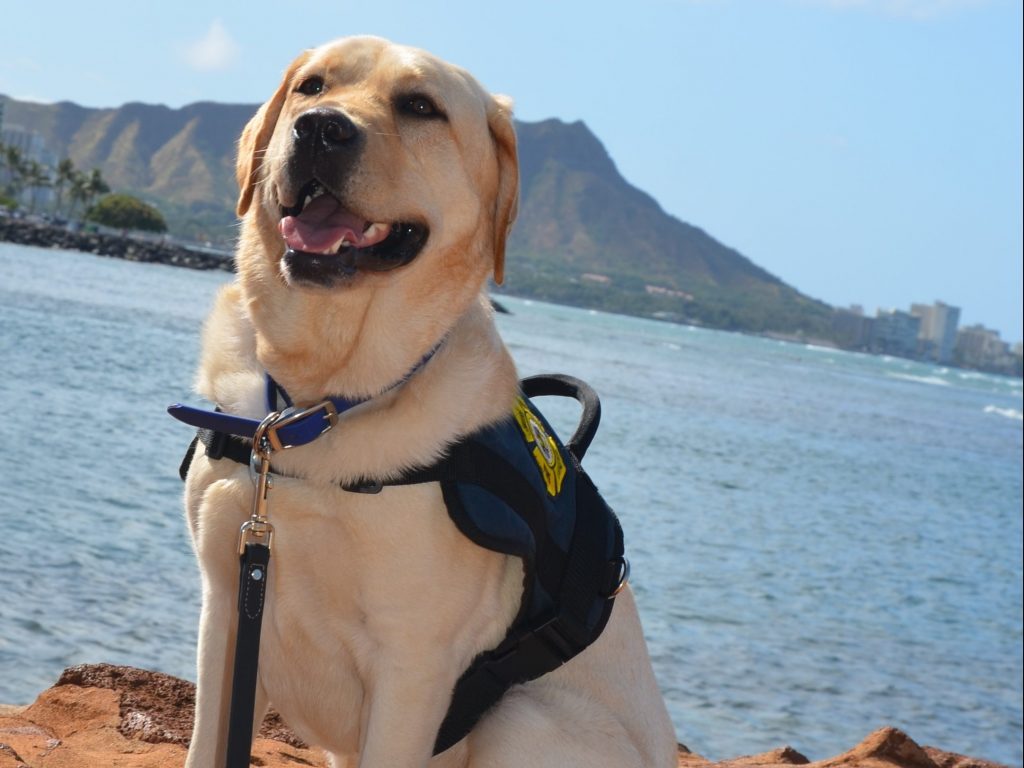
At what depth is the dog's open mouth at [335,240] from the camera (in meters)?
2.80

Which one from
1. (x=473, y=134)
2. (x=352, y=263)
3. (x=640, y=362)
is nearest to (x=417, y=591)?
(x=352, y=263)

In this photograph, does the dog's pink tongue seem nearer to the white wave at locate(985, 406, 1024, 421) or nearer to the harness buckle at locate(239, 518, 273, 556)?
the harness buckle at locate(239, 518, 273, 556)

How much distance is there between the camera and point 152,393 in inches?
543

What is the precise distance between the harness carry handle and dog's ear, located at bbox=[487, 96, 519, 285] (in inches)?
17.8

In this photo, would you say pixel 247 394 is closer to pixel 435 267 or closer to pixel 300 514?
pixel 300 514

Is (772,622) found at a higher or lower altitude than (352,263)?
lower

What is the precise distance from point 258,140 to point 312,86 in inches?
8.7

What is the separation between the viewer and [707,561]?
10.3 metres

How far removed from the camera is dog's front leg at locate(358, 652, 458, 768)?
109 inches

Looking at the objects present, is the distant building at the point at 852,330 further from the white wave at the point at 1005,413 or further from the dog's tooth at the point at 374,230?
the dog's tooth at the point at 374,230

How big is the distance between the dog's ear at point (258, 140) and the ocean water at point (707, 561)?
2.68 m

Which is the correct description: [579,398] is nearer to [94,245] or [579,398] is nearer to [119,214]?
[94,245]

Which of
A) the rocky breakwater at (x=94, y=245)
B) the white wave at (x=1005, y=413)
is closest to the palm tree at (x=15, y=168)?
the rocky breakwater at (x=94, y=245)

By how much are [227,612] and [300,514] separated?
0.39 metres
